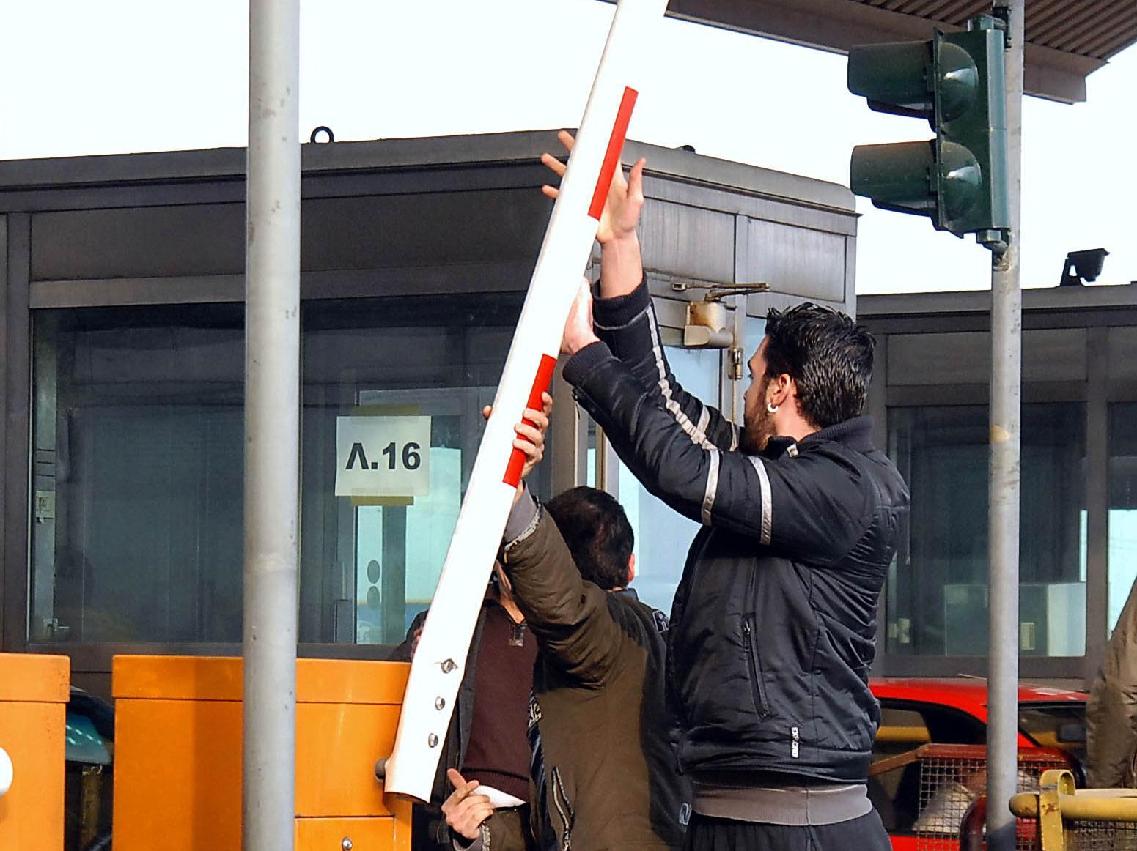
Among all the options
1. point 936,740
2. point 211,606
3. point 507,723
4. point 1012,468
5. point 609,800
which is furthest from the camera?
point 211,606

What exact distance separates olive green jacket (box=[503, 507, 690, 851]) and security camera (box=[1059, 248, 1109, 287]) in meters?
10.1

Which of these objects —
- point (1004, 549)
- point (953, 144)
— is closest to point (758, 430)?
point (1004, 549)

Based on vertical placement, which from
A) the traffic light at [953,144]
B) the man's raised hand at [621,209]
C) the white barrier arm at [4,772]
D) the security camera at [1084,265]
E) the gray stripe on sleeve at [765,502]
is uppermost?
the security camera at [1084,265]

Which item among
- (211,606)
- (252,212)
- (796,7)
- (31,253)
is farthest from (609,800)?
(796,7)

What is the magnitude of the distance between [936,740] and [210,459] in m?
3.01

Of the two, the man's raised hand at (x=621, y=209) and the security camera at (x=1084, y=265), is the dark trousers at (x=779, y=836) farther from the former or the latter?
the security camera at (x=1084, y=265)

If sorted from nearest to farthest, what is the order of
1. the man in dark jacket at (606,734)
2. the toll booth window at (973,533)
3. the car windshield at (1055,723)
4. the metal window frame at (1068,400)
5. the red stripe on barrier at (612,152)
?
1. the red stripe on barrier at (612,152)
2. the man in dark jacket at (606,734)
3. the car windshield at (1055,723)
4. the metal window frame at (1068,400)
5. the toll booth window at (973,533)

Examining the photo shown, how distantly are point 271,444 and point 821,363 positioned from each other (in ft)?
3.49

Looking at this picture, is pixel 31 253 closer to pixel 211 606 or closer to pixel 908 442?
pixel 211 606

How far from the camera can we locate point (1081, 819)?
3.82 meters

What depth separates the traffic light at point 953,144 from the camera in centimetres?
516

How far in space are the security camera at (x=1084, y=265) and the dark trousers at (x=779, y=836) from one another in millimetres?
10501

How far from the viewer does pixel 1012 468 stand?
195 inches

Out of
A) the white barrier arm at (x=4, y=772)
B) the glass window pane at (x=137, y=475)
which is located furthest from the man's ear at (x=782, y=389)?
the glass window pane at (x=137, y=475)
